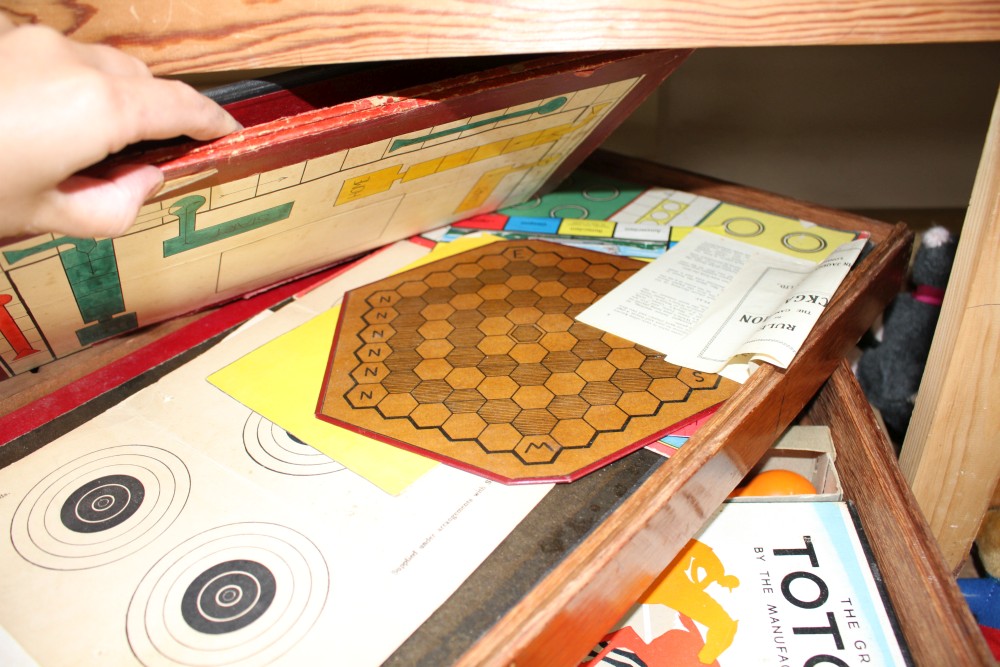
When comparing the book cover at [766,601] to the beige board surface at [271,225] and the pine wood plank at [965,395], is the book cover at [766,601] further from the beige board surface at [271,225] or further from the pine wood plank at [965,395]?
the beige board surface at [271,225]

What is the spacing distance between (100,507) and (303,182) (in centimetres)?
34

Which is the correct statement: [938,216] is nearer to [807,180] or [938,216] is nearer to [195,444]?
[807,180]

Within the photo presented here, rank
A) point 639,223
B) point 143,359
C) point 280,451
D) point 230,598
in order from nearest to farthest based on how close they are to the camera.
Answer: point 230,598
point 280,451
point 143,359
point 639,223

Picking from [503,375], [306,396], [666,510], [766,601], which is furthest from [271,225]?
[766,601]

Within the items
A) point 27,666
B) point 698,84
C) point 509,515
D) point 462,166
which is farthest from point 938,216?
point 27,666

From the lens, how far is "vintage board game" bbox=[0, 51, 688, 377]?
0.63 m

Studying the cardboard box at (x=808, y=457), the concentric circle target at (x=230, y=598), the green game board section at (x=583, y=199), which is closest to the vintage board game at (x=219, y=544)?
the concentric circle target at (x=230, y=598)

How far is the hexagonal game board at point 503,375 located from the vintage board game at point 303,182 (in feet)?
0.38

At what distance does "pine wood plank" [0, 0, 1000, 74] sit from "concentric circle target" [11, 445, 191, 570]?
34 cm

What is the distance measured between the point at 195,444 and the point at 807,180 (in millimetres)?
1348

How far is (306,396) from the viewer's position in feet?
2.45

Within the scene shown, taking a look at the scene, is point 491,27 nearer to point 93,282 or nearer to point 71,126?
point 71,126

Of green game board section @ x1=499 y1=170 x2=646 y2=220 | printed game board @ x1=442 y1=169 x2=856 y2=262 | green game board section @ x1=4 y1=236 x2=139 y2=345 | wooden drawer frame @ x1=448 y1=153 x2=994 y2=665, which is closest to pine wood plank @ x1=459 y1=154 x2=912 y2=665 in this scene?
wooden drawer frame @ x1=448 y1=153 x2=994 y2=665

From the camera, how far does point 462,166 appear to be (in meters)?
0.86
